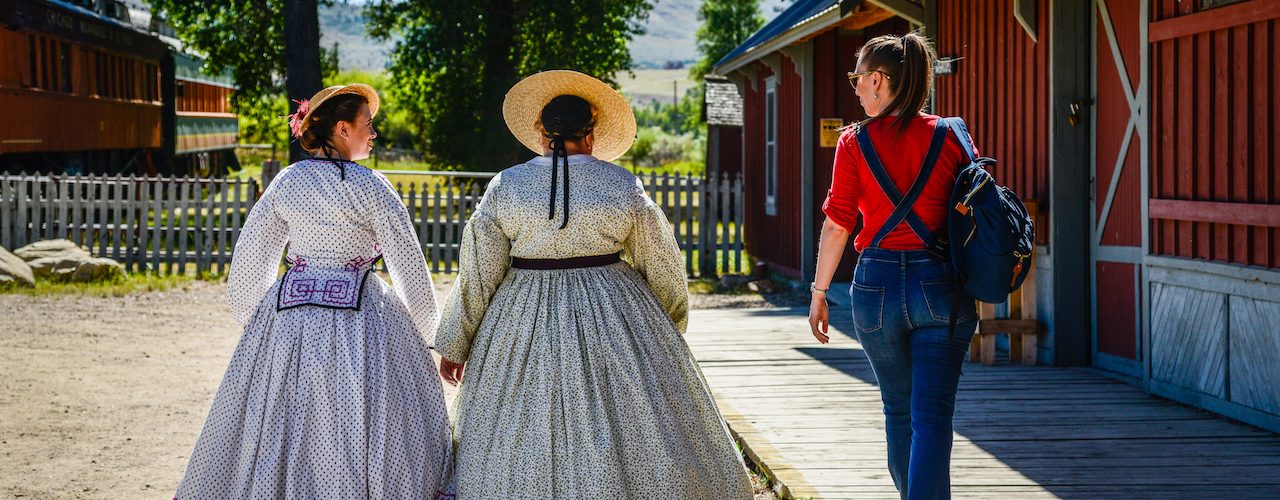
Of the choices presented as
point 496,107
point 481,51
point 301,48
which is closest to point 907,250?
point 301,48

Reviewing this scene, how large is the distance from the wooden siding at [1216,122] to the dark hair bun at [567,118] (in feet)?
9.84

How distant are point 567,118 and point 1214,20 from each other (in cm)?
323

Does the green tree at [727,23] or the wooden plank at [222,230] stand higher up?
the green tree at [727,23]

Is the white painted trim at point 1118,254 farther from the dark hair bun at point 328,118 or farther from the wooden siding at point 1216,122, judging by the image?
the dark hair bun at point 328,118

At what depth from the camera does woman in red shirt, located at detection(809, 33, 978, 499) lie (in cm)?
367

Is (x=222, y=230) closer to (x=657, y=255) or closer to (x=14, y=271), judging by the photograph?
(x=14, y=271)

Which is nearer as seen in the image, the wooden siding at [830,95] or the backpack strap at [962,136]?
the backpack strap at [962,136]

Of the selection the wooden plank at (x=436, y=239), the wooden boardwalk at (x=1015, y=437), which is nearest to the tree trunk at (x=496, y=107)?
the wooden plank at (x=436, y=239)

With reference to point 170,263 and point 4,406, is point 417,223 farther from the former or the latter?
point 4,406

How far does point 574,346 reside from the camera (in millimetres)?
4215

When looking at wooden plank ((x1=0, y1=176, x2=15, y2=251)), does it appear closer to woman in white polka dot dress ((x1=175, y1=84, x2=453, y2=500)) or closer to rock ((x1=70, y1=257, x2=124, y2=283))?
rock ((x1=70, y1=257, x2=124, y2=283))

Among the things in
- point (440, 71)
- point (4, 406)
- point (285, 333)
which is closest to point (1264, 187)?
point (285, 333)

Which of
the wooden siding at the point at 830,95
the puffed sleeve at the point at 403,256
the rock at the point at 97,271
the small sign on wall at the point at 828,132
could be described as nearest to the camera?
the puffed sleeve at the point at 403,256

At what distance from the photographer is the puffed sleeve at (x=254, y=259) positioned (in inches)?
183
